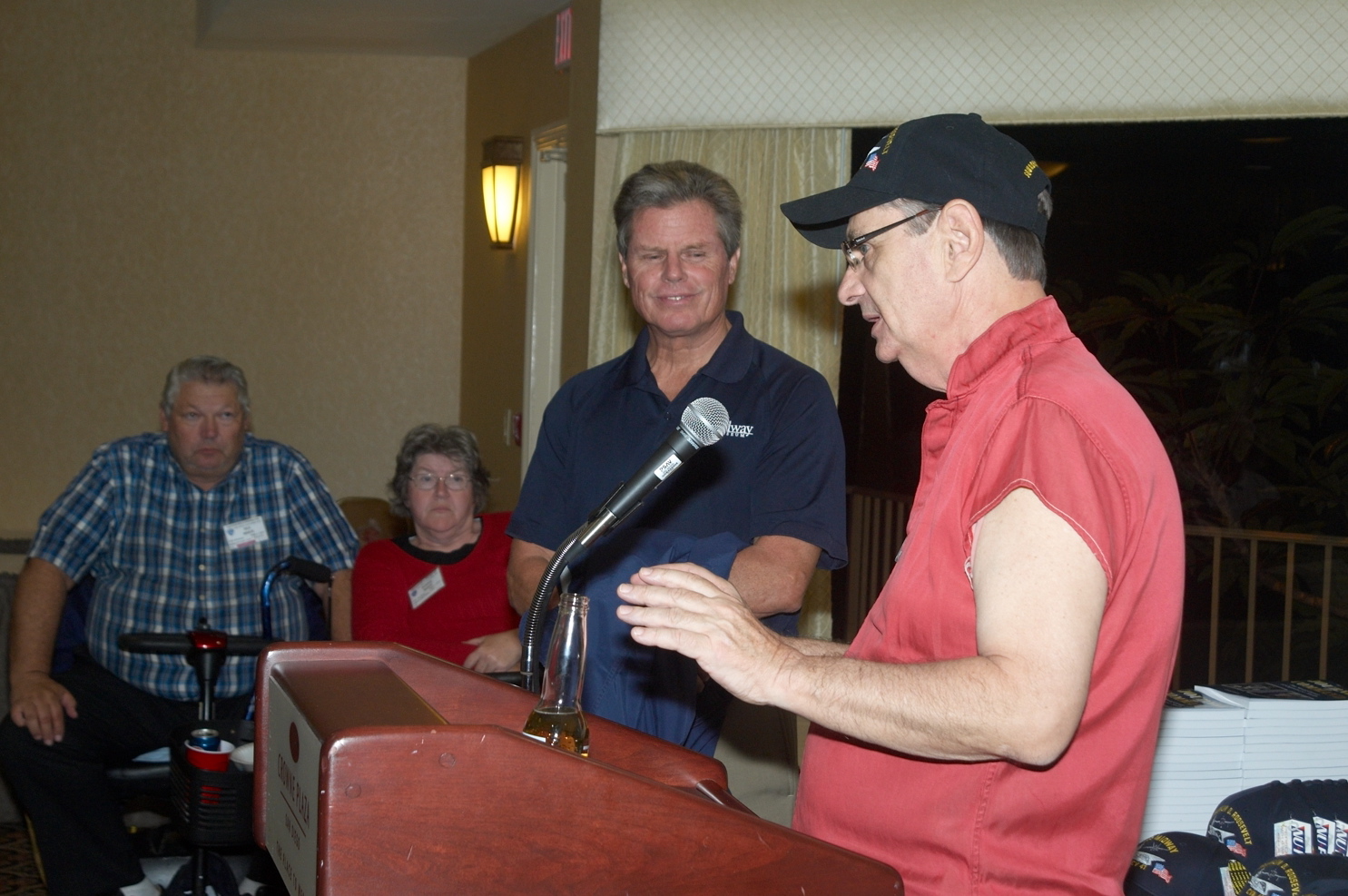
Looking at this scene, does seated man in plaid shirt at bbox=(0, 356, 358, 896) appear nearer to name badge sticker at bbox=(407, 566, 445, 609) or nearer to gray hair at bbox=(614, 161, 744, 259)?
name badge sticker at bbox=(407, 566, 445, 609)

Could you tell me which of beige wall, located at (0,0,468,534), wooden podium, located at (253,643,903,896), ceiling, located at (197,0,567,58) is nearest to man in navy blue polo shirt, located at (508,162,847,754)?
wooden podium, located at (253,643,903,896)

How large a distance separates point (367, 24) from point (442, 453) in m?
3.09

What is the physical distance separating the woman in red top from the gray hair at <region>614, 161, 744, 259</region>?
1389mm

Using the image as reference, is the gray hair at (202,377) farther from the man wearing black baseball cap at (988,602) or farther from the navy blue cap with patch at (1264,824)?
the navy blue cap with patch at (1264,824)

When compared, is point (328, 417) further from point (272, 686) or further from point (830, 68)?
point (272, 686)

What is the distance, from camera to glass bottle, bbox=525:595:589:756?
50.9 inches

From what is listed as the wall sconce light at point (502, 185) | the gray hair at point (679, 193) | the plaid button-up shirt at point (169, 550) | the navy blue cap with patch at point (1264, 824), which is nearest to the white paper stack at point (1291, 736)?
the navy blue cap with patch at point (1264, 824)

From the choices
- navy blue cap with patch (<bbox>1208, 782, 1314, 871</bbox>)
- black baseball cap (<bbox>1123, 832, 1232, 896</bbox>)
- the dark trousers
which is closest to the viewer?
black baseball cap (<bbox>1123, 832, 1232, 896</bbox>)

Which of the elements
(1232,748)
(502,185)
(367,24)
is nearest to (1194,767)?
(1232,748)

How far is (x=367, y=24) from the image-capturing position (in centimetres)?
575

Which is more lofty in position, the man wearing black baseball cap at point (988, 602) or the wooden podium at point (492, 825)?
the man wearing black baseball cap at point (988, 602)

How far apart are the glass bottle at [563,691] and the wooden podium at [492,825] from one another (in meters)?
0.16

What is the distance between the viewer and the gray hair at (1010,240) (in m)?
1.25

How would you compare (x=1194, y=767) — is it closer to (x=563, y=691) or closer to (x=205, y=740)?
(x=563, y=691)
